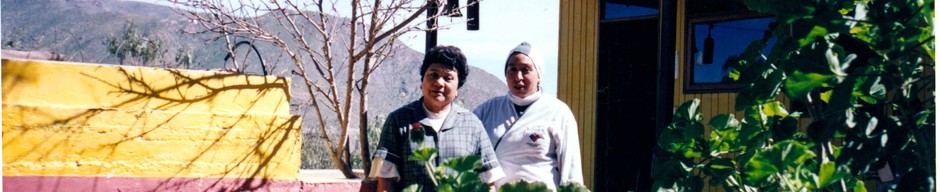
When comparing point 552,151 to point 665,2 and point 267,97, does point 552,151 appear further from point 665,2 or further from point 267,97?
point 267,97

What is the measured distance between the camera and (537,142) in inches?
103

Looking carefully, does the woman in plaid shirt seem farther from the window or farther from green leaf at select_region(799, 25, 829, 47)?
the window

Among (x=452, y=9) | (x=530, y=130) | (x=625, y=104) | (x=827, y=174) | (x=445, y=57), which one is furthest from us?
(x=625, y=104)

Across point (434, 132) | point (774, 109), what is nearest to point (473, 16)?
point (434, 132)

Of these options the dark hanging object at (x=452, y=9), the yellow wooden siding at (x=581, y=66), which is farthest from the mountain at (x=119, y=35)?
the dark hanging object at (x=452, y=9)

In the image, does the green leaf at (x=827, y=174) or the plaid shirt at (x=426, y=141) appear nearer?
the green leaf at (x=827, y=174)

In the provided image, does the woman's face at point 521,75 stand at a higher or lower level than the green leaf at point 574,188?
higher

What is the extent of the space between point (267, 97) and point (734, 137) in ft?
12.1

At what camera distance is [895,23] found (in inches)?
42.8

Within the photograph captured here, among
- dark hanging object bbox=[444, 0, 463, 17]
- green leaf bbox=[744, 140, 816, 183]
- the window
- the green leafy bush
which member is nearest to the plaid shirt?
the green leafy bush

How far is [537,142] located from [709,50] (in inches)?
154

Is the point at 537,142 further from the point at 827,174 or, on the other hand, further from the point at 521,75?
the point at 827,174

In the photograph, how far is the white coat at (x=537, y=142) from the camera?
2617 millimetres

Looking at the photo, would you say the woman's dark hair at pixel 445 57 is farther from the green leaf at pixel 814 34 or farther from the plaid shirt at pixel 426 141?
the green leaf at pixel 814 34
